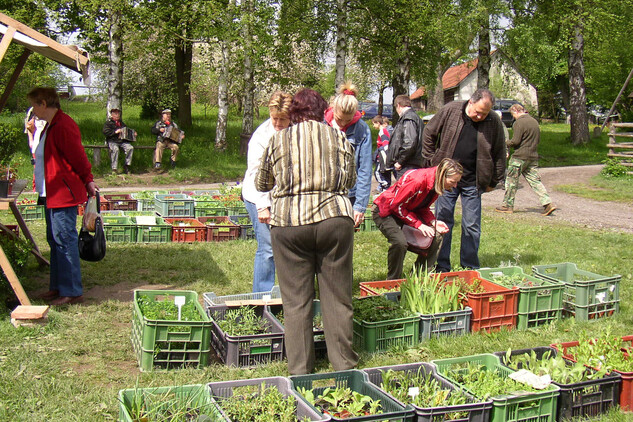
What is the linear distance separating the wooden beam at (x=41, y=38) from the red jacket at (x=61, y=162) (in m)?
0.58

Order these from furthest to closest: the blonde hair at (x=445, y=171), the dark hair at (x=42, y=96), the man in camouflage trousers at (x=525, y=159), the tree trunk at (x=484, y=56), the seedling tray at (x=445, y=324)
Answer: the tree trunk at (x=484, y=56) → the man in camouflage trousers at (x=525, y=159) → the dark hair at (x=42, y=96) → the blonde hair at (x=445, y=171) → the seedling tray at (x=445, y=324)

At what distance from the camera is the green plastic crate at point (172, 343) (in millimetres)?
4609

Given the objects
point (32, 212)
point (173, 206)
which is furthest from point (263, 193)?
point (32, 212)

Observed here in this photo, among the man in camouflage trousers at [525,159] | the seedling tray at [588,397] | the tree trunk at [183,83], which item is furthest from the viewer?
the tree trunk at [183,83]

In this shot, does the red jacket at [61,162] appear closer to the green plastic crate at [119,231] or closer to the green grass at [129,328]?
the green grass at [129,328]

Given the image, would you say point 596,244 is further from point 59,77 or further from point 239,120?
point 59,77

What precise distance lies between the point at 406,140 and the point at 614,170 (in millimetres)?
12707

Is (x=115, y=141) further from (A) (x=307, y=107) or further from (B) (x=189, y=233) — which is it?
(A) (x=307, y=107)

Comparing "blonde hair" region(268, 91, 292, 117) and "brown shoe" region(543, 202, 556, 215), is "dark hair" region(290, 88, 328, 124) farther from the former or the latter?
"brown shoe" region(543, 202, 556, 215)

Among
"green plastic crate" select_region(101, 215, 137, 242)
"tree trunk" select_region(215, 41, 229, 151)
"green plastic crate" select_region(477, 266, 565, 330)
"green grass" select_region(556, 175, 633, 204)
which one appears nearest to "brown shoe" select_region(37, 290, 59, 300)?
"green plastic crate" select_region(101, 215, 137, 242)

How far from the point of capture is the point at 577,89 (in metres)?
25.0

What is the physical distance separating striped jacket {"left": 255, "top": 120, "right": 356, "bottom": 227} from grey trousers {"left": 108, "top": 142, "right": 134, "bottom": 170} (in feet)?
44.1

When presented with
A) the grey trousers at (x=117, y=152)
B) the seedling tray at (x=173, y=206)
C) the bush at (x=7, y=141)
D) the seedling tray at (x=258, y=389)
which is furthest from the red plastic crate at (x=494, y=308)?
the grey trousers at (x=117, y=152)

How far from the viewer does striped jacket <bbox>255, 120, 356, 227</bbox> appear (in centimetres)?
427
